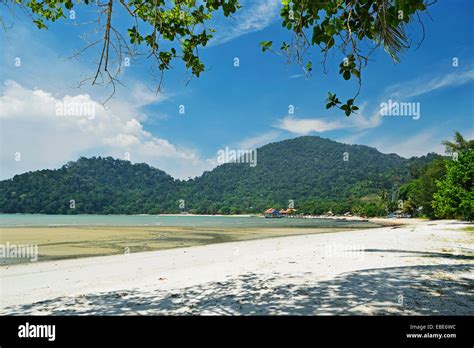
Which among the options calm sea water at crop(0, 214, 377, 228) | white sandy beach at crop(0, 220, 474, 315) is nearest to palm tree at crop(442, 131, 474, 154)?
calm sea water at crop(0, 214, 377, 228)

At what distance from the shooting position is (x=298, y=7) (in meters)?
4.06

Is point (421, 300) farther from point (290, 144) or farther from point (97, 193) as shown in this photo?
point (290, 144)

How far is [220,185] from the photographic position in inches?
6009

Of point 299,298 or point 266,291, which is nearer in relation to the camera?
point 299,298

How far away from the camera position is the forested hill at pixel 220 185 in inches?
4318

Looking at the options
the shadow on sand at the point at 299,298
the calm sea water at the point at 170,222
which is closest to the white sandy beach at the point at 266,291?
Result: the shadow on sand at the point at 299,298

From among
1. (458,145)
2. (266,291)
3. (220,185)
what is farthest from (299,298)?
(220,185)

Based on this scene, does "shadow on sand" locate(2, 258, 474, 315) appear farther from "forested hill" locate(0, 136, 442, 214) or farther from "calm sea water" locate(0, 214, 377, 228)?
"forested hill" locate(0, 136, 442, 214)

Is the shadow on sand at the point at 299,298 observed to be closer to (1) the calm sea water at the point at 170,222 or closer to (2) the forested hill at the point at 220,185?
(1) the calm sea water at the point at 170,222

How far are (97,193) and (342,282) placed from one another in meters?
134

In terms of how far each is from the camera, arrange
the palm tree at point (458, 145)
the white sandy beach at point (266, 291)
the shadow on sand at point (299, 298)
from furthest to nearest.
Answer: the palm tree at point (458, 145) → the white sandy beach at point (266, 291) → the shadow on sand at point (299, 298)

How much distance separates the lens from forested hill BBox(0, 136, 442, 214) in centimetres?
10969

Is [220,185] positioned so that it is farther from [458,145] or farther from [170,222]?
[458,145]
